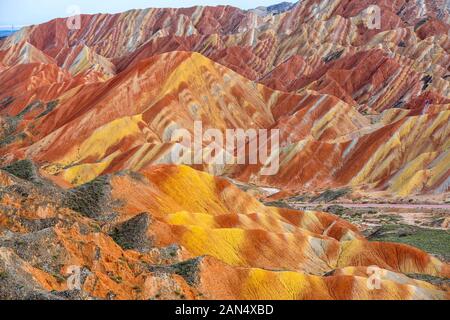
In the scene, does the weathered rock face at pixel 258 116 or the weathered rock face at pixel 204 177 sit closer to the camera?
the weathered rock face at pixel 204 177

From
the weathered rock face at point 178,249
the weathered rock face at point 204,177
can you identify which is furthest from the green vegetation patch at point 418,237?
the weathered rock face at point 204,177

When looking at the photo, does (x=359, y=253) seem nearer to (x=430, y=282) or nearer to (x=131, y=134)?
(x=430, y=282)

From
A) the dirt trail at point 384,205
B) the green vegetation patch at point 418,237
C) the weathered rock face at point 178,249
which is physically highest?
the weathered rock face at point 178,249

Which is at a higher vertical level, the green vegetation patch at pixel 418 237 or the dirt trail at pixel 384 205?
the green vegetation patch at pixel 418 237

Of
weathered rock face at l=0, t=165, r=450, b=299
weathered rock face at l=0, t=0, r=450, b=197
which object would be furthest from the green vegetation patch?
weathered rock face at l=0, t=0, r=450, b=197

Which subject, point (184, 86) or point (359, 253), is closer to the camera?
point (359, 253)

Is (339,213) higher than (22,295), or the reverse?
(22,295)

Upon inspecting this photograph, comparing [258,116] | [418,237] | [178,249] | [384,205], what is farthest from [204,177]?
[258,116]

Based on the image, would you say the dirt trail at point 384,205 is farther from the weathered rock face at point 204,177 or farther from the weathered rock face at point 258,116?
the weathered rock face at point 258,116
